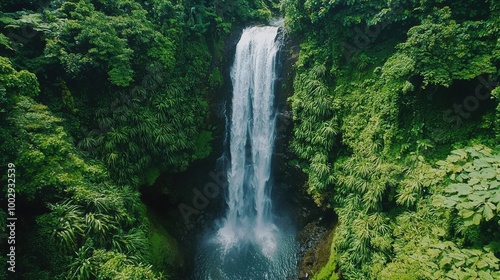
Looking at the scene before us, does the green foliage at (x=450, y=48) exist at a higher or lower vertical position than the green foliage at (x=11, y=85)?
higher

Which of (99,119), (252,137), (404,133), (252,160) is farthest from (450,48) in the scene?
(99,119)

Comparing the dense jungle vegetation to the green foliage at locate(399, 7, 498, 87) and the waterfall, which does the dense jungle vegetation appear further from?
the waterfall

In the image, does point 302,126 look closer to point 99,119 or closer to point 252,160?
point 252,160

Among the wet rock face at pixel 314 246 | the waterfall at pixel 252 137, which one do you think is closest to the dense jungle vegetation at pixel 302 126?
the wet rock face at pixel 314 246

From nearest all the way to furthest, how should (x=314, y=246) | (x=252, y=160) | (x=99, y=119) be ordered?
(x=99, y=119)
(x=314, y=246)
(x=252, y=160)

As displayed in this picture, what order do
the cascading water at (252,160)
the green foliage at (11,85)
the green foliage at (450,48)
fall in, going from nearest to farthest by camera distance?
the green foliage at (11,85)
the green foliage at (450,48)
the cascading water at (252,160)

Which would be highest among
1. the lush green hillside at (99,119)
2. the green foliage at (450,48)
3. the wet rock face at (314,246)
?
the green foliage at (450,48)

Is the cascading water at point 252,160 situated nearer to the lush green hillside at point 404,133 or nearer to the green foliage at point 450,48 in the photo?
the lush green hillside at point 404,133
